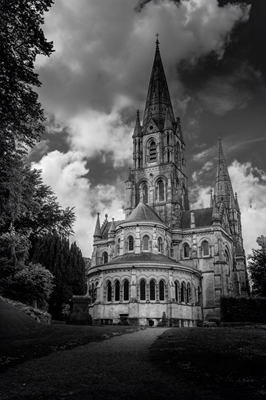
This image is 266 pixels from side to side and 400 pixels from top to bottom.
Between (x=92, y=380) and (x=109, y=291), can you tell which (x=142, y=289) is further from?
(x=92, y=380)

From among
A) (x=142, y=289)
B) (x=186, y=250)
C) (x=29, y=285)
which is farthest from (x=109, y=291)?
(x=186, y=250)

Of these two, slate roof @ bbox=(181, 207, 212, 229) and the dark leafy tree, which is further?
slate roof @ bbox=(181, 207, 212, 229)

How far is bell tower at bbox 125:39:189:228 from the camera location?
57.4 metres

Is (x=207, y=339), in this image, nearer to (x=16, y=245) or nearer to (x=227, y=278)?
(x=16, y=245)

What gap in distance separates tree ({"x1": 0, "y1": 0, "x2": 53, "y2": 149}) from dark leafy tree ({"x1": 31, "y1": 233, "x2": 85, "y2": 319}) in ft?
89.6

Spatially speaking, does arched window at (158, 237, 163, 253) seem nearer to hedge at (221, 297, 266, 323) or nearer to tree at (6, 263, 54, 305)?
hedge at (221, 297, 266, 323)

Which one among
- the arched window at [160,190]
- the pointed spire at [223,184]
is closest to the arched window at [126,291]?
the arched window at [160,190]

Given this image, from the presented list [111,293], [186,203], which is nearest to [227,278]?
[186,203]

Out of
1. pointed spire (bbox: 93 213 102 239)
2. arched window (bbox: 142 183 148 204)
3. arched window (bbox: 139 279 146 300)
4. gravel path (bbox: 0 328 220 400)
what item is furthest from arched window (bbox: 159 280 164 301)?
gravel path (bbox: 0 328 220 400)

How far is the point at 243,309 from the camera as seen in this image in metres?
36.6

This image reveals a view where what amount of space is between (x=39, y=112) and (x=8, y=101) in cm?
182

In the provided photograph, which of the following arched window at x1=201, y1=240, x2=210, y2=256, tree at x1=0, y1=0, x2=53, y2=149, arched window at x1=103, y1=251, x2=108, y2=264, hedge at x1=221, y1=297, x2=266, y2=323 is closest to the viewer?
tree at x1=0, y1=0, x2=53, y2=149

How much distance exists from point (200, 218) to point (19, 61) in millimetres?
44086

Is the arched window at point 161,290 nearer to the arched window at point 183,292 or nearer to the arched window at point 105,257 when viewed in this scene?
the arched window at point 183,292
